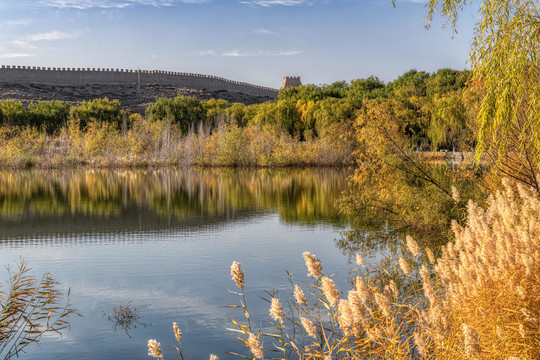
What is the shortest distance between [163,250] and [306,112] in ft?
147

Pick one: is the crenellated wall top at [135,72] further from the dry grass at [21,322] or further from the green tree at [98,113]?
the dry grass at [21,322]

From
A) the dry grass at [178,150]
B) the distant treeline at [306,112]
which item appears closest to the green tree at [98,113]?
the distant treeline at [306,112]

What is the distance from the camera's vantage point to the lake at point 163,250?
25.8 feet

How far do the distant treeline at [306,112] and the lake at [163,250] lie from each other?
21.4 metres

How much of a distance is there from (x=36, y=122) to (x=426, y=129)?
35.6 meters

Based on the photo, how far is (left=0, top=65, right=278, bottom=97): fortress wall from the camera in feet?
299

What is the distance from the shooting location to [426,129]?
152ft

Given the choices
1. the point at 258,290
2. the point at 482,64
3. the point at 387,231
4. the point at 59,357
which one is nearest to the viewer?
the point at 482,64

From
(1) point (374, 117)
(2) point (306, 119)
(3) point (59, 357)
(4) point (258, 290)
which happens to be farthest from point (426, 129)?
(3) point (59, 357)

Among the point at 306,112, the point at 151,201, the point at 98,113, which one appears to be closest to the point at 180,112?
the point at 98,113

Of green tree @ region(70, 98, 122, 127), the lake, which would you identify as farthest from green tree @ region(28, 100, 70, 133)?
the lake

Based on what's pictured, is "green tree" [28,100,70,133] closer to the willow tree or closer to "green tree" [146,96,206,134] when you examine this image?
"green tree" [146,96,206,134]

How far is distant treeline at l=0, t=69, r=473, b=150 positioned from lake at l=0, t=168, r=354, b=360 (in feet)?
70.4

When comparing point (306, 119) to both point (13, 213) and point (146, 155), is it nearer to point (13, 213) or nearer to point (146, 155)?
point (146, 155)
